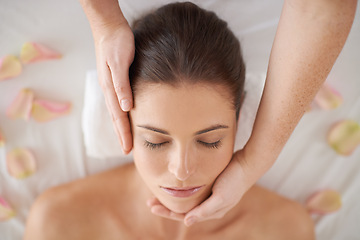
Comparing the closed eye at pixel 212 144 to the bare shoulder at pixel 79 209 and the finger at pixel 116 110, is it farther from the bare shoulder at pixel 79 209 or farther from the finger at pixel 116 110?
the bare shoulder at pixel 79 209

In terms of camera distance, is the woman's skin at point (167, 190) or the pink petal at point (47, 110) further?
the pink petal at point (47, 110)

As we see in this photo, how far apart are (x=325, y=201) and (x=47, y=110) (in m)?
1.37

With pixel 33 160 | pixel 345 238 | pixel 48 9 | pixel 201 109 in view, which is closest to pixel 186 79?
pixel 201 109

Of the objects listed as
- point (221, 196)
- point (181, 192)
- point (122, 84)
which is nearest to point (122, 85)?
point (122, 84)

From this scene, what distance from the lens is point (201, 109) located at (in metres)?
0.93

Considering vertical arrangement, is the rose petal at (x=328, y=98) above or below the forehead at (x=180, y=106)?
below

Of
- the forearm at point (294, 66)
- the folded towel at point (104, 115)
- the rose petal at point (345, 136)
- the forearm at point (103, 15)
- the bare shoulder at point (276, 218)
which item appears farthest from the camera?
the rose petal at point (345, 136)

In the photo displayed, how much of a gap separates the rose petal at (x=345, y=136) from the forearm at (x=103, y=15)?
1110 millimetres

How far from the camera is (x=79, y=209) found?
143cm

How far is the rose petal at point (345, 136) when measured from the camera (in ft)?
5.16

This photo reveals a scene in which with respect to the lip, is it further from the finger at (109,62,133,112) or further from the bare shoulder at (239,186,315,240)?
the bare shoulder at (239,186,315,240)

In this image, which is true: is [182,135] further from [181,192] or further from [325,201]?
[325,201]

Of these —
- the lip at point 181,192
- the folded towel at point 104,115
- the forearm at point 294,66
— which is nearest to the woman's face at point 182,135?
the lip at point 181,192

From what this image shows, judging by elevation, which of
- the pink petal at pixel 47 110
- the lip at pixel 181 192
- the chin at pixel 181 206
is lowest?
the chin at pixel 181 206
